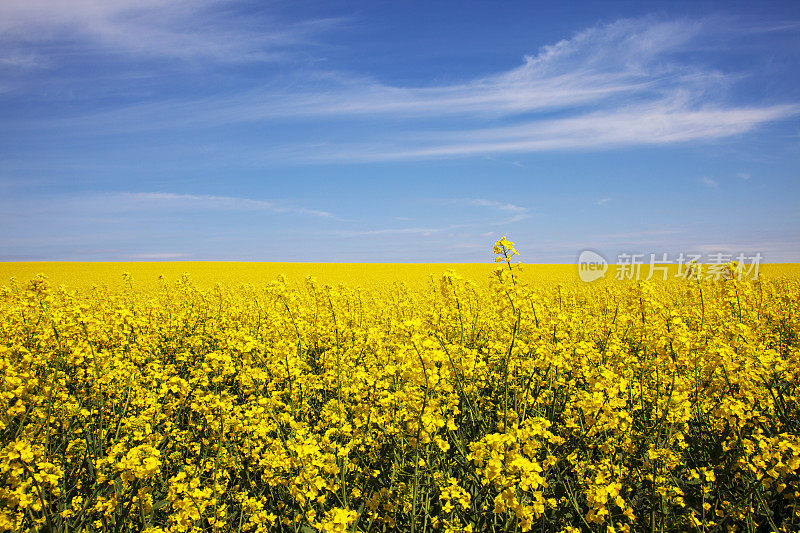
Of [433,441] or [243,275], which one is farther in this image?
[243,275]

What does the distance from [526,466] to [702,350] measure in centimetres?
343

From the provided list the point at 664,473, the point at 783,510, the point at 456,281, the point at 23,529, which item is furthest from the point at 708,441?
the point at 23,529

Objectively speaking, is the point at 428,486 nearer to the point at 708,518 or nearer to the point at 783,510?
the point at 708,518

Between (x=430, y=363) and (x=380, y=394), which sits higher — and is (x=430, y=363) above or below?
above

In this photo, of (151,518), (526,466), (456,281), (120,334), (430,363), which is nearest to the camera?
(526,466)

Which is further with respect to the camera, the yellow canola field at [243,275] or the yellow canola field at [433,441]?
the yellow canola field at [243,275]

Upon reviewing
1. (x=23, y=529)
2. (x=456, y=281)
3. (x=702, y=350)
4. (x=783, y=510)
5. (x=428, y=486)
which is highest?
(x=456, y=281)

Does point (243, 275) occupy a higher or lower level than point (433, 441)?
higher

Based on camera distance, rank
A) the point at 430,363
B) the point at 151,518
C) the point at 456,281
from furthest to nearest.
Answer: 1. the point at 456,281
2. the point at 151,518
3. the point at 430,363

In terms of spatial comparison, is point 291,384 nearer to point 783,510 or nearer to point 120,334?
point 120,334

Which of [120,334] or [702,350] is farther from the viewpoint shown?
[120,334]

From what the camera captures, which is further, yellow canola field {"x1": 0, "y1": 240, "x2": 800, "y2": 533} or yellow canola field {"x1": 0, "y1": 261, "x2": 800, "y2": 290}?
yellow canola field {"x1": 0, "y1": 261, "x2": 800, "y2": 290}

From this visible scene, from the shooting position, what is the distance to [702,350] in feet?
16.0

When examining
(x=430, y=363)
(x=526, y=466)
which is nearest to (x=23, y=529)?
(x=430, y=363)
